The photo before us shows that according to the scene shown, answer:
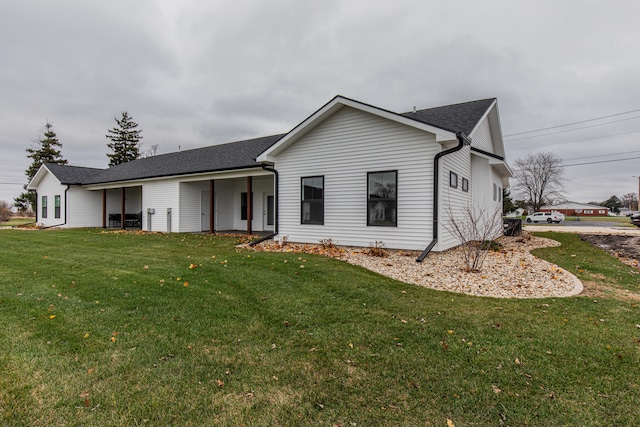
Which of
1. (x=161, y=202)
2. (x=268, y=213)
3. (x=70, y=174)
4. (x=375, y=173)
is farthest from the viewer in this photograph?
(x=70, y=174)

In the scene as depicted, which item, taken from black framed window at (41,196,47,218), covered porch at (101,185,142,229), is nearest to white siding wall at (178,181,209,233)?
covered porch at (101,185,142,229)

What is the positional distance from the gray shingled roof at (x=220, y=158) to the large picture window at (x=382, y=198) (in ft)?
6.12

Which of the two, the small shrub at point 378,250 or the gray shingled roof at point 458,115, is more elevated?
the gray shingled roof at point 458,115

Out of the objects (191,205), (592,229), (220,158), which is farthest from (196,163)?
(592,229)

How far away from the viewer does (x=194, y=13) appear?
1147 centimetres

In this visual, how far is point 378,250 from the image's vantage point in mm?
8938

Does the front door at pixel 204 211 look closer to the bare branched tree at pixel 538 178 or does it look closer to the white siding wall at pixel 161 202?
the white siding wall at pixel 161 202

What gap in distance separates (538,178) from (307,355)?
199 feet

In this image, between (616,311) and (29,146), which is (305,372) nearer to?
(616,311)

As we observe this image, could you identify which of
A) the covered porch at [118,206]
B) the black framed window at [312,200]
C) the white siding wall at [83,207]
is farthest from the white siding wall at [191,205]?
the white siding wall at [83,207]

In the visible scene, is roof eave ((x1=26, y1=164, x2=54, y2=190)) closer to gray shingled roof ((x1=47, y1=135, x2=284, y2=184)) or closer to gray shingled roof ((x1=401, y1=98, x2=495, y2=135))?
gray shingled roof ((x1=47, y1=135, x2=284, y2=184))

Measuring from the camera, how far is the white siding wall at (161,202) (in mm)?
17094

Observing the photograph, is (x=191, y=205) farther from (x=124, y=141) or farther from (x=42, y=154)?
(x=42, y=154)

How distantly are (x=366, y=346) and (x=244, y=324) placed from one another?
1.52 metres
